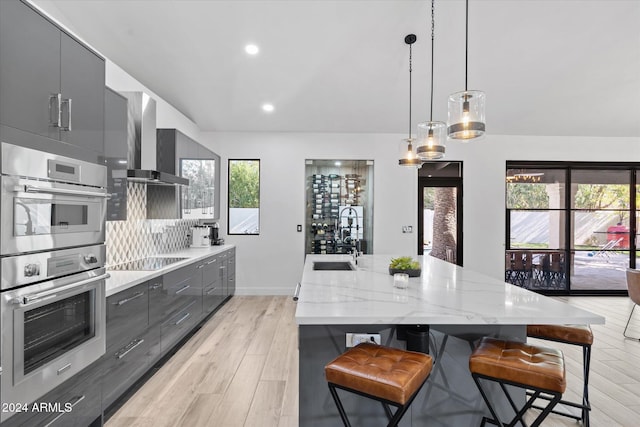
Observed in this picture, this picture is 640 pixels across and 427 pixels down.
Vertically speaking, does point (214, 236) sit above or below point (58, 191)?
below

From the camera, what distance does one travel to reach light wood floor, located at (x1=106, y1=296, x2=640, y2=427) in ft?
6.98

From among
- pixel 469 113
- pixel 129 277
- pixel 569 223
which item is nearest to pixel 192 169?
pixel 129 277

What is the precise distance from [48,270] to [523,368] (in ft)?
7.17

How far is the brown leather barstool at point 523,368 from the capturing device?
1358mm

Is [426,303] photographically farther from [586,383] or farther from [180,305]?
[180,305]

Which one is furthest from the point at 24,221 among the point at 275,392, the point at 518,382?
the point at 518,382

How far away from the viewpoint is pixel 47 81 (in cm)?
148

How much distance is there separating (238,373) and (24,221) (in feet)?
6.48

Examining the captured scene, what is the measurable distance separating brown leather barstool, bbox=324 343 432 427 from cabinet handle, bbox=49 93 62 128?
1.69m

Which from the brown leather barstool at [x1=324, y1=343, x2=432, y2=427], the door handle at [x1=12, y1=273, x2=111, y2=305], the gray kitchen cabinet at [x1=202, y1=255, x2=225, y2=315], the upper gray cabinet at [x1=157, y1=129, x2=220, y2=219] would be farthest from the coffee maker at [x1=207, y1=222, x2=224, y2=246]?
the brown leather barstool at [x1=324, y1=343, x2=432, y2=427]

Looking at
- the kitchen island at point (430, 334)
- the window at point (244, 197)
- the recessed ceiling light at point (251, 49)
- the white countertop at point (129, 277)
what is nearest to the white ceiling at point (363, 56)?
the recessed ceiling light at point (251, 49)

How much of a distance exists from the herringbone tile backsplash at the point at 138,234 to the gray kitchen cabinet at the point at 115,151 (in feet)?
1.49

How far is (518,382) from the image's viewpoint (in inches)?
55.9

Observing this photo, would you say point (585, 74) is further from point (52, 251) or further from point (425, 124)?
point (52, 251)
